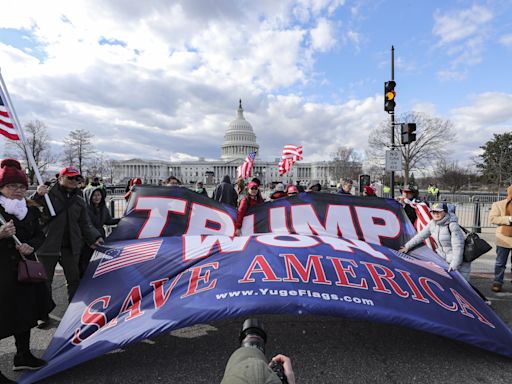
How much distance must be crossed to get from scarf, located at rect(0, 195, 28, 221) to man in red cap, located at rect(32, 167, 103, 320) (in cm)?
97

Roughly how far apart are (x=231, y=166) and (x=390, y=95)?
11187 cm

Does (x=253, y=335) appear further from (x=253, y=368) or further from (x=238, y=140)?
(x=238, y=140)

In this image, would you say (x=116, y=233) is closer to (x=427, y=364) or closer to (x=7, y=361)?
(x=7, y=361)

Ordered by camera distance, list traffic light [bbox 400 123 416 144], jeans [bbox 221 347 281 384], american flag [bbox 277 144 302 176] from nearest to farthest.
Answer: jeans [bbox 221 347 281 384]
traffic light [bbox 400 123 416 144]
american flag [bbox 277 144 302 176]

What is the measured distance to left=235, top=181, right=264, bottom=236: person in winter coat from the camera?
4.84 meters

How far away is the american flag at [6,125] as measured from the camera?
14.8 feet

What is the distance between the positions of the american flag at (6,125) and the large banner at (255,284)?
240cm

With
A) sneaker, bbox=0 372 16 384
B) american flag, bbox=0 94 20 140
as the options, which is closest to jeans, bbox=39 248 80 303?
sneaker, bbox=0 372 16 384

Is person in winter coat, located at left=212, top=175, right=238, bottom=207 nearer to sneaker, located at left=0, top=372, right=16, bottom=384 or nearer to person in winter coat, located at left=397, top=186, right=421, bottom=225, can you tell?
person in winter coat, located at left=397, top=186, right=421, bottom=225

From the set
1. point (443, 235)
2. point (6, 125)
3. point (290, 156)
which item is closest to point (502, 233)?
point (443, 235)

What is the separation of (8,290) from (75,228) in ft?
4.51

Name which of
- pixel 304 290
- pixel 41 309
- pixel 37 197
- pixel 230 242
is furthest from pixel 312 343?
pixel 37 197

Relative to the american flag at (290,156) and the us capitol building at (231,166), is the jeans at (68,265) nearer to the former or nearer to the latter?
the american flag at (290,156)

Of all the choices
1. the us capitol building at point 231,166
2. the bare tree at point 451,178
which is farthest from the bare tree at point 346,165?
the us capitol building at point 231,166
